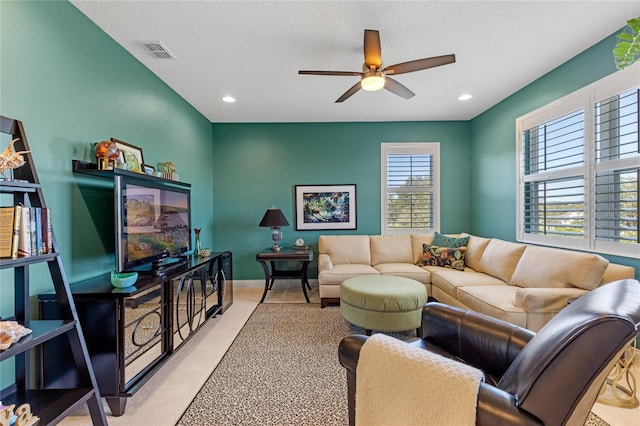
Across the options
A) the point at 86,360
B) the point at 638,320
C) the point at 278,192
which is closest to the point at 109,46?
the point at 86,360

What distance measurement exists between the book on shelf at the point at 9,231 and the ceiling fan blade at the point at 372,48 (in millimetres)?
2150

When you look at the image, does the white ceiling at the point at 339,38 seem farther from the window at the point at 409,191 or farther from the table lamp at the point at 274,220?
the table lamp at the point at 274,220

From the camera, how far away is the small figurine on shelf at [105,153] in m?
1.91

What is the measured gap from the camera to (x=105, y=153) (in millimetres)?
1909

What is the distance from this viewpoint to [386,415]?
0.96 meters

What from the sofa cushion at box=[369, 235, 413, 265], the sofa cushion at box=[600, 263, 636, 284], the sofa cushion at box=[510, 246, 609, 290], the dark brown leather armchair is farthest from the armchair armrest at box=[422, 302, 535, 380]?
the sofa cushion at box=[369, 235, 413, 265]

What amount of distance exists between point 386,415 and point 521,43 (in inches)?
116

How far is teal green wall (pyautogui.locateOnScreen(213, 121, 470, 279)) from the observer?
4316 mm

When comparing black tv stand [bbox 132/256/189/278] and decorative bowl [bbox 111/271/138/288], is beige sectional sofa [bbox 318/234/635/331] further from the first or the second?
decorative bowl [bbox 111/271/138/288]

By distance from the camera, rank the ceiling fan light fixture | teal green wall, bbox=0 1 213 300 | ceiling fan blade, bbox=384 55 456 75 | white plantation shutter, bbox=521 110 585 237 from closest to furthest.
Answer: teal green wall, bbox=0 1 213 300
ceiling fan blade, bbox=384 55 456 75
the ceiling fan light fixture
white plantation shutter, bbox=521 110 585 237

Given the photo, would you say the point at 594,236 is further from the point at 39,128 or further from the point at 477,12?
the point at 39,128

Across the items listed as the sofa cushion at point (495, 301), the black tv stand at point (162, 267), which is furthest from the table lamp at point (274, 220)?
the sofa cushion at point (495, 301)

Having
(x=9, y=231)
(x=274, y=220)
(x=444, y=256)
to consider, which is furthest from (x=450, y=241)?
(x=9, y=231)

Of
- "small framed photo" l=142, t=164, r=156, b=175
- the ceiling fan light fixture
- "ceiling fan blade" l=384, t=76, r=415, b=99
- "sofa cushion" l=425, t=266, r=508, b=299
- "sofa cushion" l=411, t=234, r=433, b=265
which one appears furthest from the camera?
"sofa cushion" l=411, t=234, r=433, b=265
